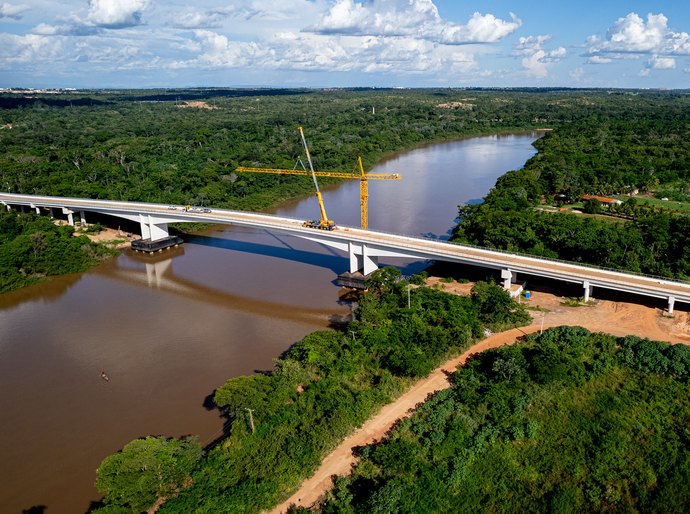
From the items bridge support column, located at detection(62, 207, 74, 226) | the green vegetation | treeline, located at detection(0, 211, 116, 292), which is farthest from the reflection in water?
the green vegetation

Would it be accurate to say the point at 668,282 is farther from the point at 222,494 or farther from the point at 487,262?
the point at 222,494

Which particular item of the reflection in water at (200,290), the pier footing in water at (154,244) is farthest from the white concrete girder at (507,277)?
the pier footing in water at (154,244)

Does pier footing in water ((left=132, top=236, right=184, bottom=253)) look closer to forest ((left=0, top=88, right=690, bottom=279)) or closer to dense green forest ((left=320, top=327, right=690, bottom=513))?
forest ((left=0, top=88, right=690, bottom=279))

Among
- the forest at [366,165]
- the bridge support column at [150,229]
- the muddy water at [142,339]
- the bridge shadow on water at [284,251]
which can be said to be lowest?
the muddy water at [142,339]

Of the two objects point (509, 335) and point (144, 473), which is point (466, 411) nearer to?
point (509, 335)

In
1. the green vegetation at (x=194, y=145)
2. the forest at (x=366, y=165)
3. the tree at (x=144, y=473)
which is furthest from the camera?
the green vegetation at (x=194, y=145)

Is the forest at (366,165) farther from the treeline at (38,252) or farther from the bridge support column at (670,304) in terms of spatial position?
the treeline at (38,252)

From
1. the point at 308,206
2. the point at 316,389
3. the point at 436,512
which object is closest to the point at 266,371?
the point at 316,389
